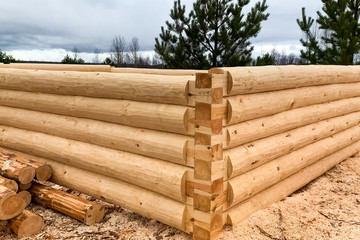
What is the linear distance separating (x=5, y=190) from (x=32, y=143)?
5.32 ft

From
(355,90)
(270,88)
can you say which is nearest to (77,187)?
(270,88)

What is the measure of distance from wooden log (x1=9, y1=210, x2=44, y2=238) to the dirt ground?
0.09 metres

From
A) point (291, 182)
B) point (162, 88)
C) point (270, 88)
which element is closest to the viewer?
point (162, 88)

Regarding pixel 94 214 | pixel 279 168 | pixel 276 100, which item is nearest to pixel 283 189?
pixel 279 168

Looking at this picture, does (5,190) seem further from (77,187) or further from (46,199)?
(77,187)

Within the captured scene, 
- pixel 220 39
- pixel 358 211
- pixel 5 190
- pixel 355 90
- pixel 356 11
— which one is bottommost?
pixel 358 211

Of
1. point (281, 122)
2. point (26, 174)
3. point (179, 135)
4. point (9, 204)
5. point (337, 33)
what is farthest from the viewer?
point (337, 33)

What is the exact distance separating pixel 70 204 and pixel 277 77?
3.23m

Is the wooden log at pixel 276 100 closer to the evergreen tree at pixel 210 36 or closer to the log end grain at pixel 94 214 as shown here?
the log end grain at pixel 94 214

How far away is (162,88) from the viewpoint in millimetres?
3600

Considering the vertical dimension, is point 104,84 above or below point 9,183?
above

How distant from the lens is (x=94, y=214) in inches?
163

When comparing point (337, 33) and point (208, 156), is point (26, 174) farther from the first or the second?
point (337, 33)

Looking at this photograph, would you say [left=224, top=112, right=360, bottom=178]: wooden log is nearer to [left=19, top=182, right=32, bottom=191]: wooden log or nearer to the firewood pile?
the firewood pile
